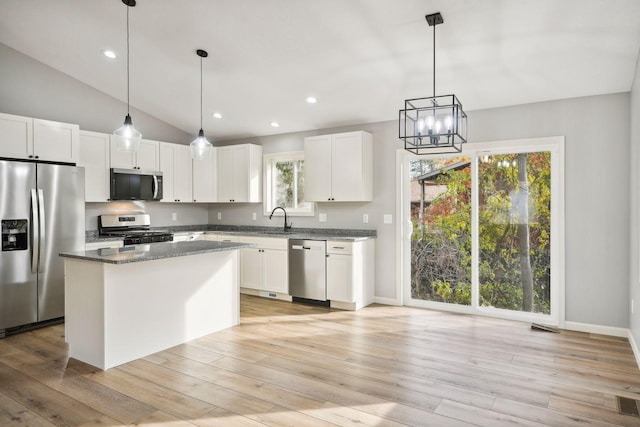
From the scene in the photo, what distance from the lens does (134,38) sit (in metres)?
3.99

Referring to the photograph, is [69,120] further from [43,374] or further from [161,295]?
[43,374]

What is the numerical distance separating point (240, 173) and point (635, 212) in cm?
478

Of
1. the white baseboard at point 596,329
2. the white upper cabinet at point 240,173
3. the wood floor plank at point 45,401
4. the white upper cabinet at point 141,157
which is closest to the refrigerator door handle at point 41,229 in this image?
the white upper cabinet at point 141,157

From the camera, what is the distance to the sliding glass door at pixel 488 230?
429cm

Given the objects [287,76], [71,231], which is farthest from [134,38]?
[71,231]

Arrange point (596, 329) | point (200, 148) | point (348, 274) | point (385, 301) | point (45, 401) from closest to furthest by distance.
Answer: point (45, 401) → point (200, 148) → point (596, 329) → point (348, 274) → point (385, 301)

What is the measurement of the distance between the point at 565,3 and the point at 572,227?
222 cm

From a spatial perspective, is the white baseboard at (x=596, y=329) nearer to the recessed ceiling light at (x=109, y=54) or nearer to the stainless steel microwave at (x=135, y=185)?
the stainless steel microwave at (x=135, y=185)

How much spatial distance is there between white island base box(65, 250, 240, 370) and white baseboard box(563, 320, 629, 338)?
354cm

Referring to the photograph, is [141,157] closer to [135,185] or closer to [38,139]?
[135,185]

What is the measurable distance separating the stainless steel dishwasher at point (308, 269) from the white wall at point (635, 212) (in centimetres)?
302

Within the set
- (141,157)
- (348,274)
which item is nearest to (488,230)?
(348,274)

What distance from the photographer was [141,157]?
5.54 m

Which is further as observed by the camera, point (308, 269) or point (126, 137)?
point (308, 269)
